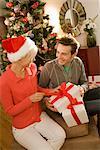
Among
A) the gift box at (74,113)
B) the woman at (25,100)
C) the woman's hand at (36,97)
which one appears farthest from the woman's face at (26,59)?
the gift box at (74,113)

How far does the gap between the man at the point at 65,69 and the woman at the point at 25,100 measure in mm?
91

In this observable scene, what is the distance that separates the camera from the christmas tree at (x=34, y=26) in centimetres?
101

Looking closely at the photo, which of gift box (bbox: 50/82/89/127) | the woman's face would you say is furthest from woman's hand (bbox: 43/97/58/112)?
the woman's face

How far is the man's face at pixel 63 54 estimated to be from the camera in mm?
958

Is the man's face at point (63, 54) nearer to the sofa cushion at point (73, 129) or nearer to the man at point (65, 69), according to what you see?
the man at point (65, 69)

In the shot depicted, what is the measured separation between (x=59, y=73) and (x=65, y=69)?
28 millimetres

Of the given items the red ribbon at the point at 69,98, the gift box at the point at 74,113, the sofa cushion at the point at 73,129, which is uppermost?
the red ribbon at the point at 69,98

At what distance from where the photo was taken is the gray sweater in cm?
99

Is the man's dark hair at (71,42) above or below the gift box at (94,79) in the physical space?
above

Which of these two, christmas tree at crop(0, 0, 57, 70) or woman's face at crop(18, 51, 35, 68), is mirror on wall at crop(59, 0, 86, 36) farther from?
woman's face at crop(18, 51, 35, 68)

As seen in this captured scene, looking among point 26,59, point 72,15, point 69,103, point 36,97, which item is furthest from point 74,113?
point 72,15

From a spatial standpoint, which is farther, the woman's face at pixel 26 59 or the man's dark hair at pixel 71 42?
the man's dark hair at pixel 71 42

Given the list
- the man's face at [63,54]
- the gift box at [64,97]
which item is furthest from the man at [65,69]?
the gift box at [64,97]

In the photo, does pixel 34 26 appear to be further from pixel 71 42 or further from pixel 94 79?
pixel 94 79
